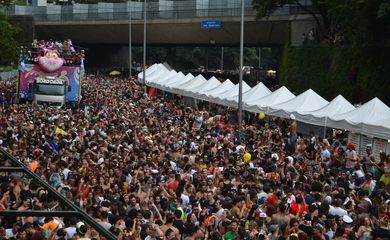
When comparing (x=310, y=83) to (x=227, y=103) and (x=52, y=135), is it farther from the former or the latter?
(x=52, y=135)

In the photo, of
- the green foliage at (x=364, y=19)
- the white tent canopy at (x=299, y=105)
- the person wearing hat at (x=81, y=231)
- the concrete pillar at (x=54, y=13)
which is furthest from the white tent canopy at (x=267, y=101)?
the concrete pillar at (x=54, y=13)

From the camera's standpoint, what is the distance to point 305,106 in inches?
989

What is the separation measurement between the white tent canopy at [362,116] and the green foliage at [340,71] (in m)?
12.8

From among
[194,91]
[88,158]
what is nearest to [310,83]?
[194,91]

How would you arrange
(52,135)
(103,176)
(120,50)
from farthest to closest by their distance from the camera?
(120,50) → (52,135) → (103,176)

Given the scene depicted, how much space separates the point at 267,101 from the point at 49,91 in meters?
14.1

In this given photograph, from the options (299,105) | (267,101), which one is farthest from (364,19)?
(299,105)

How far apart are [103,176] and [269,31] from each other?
50760mm

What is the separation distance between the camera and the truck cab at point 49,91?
120 ft

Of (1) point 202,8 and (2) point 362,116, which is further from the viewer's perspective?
(1) point 202,8

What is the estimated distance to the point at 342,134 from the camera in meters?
24.5

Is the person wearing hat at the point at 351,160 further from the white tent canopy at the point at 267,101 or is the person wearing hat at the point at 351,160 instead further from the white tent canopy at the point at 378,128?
the white tent canopy at the point at 267,101

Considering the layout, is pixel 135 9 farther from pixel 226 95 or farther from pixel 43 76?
pixel 226 95

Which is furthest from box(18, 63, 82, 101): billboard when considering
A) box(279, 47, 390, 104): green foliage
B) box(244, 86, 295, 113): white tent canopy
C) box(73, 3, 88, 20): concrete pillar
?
box(73, 3, 88, 20): concrete pillar
